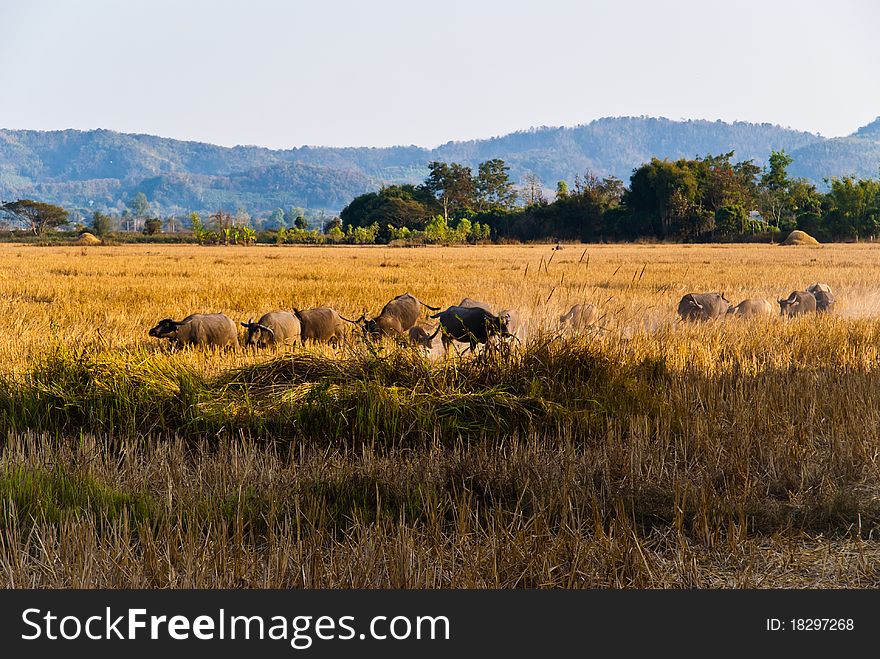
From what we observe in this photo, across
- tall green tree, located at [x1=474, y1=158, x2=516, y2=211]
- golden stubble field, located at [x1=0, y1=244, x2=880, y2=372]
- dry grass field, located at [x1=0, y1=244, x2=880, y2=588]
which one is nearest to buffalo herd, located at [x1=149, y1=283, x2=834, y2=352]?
golden stubble field, located at [x1=0, y1=244, x2=880, y2=372]

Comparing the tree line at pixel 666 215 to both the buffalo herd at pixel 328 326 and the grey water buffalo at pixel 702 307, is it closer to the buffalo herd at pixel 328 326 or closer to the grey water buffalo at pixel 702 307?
the grey water buffalo at pixel 702 307

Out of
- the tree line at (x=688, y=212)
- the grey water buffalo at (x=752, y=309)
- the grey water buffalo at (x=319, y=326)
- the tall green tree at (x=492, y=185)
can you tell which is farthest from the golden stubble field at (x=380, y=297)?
the tall green tree at (x=492, y=185)

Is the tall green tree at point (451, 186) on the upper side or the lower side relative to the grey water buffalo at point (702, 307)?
upper

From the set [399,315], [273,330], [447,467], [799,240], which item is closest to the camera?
[447,467]

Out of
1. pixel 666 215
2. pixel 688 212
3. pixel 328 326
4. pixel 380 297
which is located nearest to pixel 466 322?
pixel 328 326

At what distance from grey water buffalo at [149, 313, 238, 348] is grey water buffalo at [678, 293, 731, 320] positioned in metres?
5.94

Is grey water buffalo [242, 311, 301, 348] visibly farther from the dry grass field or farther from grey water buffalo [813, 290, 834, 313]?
grey water buffalo [813, 290, 834, 313]

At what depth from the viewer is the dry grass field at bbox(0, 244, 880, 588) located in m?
3.06

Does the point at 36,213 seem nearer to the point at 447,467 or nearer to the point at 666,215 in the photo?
the point at 666,215

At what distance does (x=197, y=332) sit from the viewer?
27.1ft

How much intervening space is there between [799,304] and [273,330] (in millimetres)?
7771

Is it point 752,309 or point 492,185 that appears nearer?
point 752,309

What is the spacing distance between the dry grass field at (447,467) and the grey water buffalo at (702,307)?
2.93 metres

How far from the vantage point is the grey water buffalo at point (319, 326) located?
29.3 ft
